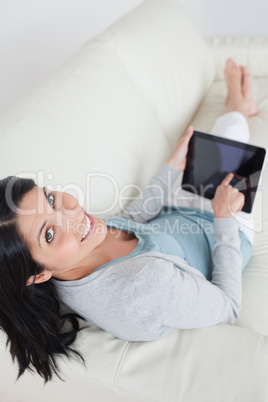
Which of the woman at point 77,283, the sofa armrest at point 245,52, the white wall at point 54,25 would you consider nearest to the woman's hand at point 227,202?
the woman at point 77,283

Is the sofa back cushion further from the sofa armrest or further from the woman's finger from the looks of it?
the woman's finger

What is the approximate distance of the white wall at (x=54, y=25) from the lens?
1.73 m

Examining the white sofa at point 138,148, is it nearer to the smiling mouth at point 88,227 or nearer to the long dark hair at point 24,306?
the long dark hair at point 24,306

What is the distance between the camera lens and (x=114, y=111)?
4.10ft

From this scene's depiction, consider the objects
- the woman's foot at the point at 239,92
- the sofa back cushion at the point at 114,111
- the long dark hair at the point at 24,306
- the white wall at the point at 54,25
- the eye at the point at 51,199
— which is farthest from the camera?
the white wall at the point at 54,25

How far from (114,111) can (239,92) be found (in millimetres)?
578

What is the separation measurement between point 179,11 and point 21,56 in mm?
731

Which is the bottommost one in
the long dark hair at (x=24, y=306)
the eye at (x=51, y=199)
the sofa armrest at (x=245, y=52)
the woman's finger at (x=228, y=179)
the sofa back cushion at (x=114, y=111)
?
the long dark hair at (x=24, y=306)

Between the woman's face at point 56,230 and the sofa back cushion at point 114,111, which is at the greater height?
the sofa back cushion at point 114,111

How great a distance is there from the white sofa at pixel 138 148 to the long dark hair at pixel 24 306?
33 millimetres

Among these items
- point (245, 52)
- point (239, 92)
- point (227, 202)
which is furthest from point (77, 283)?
point (245, 52)

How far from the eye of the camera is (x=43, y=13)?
1.86m

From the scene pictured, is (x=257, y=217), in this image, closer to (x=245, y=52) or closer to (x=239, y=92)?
(x=239, y=92)

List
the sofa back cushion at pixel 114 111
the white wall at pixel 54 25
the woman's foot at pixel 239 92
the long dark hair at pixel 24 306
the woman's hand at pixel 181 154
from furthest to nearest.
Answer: the white wall at pixel 54 25 < the woman's foot at pixel 239 92 < the woman's hand at pixel 181 154 < the sofa back cushion at pixel 114 111 < the long dark hair at pixel 24 306
